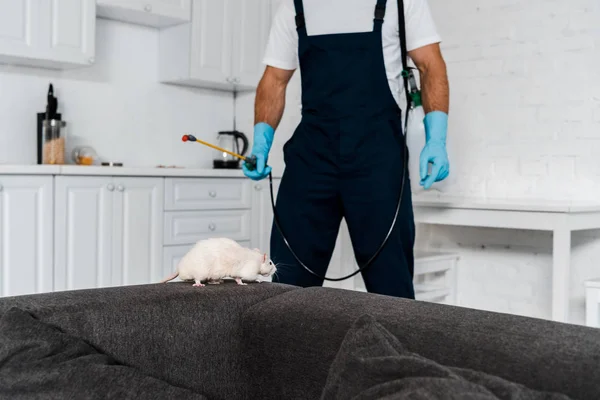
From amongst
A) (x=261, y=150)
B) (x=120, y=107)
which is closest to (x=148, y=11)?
(x=120, y=107)

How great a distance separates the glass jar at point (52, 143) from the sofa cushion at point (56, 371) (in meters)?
2.70

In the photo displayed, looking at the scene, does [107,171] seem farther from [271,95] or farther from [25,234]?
[271,95]

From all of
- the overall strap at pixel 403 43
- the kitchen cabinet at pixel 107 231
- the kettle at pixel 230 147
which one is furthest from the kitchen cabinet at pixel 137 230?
the overall strap at pixel 403 43

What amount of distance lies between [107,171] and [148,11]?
0.95 m

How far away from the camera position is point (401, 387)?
33.3 inches

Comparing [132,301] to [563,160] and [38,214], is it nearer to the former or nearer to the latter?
[38,214]

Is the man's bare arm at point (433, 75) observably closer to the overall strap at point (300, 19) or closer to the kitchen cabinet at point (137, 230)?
the overall strap at point (300, 19)

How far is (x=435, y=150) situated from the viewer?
7.69 feet

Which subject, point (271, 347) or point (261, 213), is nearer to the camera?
point (271, 347)

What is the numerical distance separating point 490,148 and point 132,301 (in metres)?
2.69

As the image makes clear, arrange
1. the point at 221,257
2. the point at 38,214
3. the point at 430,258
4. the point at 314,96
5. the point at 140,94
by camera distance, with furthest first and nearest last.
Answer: the point at 140,94, the point at 430,258, the point at 38,214, the point at 314,96, the point at 221,257

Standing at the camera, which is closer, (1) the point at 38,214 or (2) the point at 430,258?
(1) the point at 38,214

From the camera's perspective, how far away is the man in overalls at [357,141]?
89.2 inches

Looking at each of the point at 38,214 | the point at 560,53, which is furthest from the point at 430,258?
the point at 38,214
